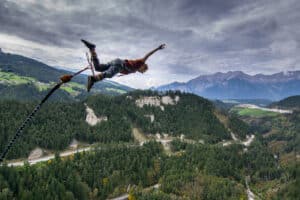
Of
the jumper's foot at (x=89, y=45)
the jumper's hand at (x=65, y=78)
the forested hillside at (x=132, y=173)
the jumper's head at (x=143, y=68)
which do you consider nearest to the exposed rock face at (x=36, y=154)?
the forested hillside at (x=132, y=173)

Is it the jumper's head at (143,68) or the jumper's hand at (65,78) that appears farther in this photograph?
the jumper's head at (143,68)

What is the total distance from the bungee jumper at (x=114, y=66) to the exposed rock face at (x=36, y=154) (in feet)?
530

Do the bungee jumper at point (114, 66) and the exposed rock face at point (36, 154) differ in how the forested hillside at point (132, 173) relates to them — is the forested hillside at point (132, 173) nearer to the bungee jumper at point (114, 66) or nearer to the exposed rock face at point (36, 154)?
the exposed rock face at point (36, 154)

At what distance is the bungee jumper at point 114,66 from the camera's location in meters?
13.2

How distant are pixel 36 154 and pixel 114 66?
166828mm

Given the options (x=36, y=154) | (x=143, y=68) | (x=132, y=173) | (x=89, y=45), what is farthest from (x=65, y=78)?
(x=36, y=154)

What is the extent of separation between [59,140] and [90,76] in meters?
179

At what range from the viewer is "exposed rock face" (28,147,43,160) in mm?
158775

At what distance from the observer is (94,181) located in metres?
130

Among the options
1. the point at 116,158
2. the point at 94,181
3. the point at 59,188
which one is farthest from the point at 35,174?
the point at 116,158

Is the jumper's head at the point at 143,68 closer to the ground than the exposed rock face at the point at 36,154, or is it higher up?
higher up

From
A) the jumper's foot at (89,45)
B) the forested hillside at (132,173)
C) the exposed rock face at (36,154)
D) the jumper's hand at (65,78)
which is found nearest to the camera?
the jumper's hand at (65,78)

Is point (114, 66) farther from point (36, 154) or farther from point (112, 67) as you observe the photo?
point (36, 154)

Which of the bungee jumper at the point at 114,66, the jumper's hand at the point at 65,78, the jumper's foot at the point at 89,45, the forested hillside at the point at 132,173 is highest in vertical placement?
the jumper's foot at the point at 89,45
